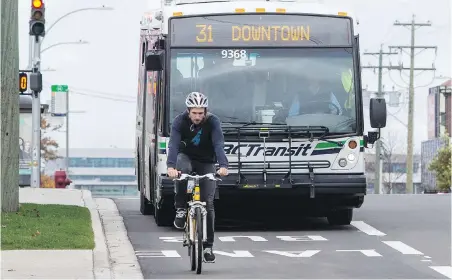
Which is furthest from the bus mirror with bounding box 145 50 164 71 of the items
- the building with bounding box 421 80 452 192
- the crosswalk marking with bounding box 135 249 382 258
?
the building with bounding box 421 80 452 192

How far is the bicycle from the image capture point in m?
13.6

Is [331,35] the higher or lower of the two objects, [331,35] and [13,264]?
the higher

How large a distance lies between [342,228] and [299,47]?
288cm

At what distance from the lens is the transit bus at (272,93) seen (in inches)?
753

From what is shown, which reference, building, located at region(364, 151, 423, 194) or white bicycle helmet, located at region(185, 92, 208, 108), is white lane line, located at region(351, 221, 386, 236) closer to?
white bicycle helmet, located at region(185, 92, 208, 108)

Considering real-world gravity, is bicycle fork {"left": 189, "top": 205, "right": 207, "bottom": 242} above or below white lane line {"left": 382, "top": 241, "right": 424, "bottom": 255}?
above

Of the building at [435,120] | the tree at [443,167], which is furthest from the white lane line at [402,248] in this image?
the building at [435,120]

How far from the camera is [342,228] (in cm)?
2028

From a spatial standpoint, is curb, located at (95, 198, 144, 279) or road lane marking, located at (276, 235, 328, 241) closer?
curb, located at (95, 198, 144, 279)

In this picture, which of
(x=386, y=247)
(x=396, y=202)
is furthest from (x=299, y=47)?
(x=396, y=202)

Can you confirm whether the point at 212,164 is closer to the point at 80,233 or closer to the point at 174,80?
Result: the point at 80,233

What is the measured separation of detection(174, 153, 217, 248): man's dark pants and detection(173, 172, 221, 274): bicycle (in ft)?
0.20

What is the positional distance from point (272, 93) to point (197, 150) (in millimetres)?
5414

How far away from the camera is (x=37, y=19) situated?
2855cm
